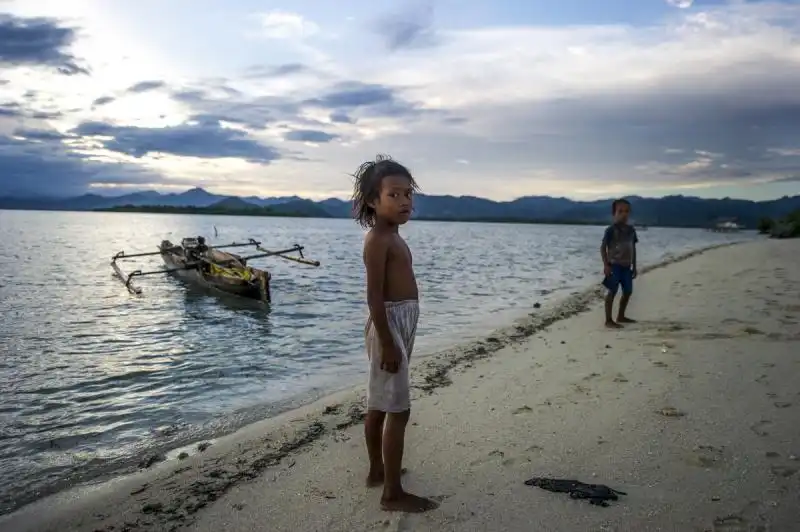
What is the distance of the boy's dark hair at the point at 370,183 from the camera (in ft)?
11.1

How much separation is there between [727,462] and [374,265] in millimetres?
2783

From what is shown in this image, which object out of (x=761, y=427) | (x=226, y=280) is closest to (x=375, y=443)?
(x=761, y=427)

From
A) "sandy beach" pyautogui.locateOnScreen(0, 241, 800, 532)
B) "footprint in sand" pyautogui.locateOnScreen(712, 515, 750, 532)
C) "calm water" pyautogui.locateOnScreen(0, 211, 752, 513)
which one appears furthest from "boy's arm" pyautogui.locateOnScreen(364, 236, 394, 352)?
"calm water" pyautogui.locateOnScreen(0, 211, 752, 513)

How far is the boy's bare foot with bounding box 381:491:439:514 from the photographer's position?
3367mm

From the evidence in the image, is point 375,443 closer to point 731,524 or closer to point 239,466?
point 239,466

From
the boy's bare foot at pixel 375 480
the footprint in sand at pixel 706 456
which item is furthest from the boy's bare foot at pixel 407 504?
the footprint in sand at pixel 706 456

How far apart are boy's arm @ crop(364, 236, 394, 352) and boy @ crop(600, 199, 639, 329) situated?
6823mm

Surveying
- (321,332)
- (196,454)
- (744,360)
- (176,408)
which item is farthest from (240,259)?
(744,360)

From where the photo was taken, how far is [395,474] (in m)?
3.42

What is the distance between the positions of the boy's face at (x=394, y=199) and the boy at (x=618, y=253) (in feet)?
21.9

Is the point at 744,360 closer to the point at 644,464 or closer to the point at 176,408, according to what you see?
the point at 644,464

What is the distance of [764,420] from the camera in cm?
452

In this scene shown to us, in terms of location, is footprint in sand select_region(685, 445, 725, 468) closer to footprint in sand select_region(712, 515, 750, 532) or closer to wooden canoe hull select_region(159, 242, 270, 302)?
footprint in sand select_region(712, 515, 750, 532)

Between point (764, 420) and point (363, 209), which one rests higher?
point (363, 209)
